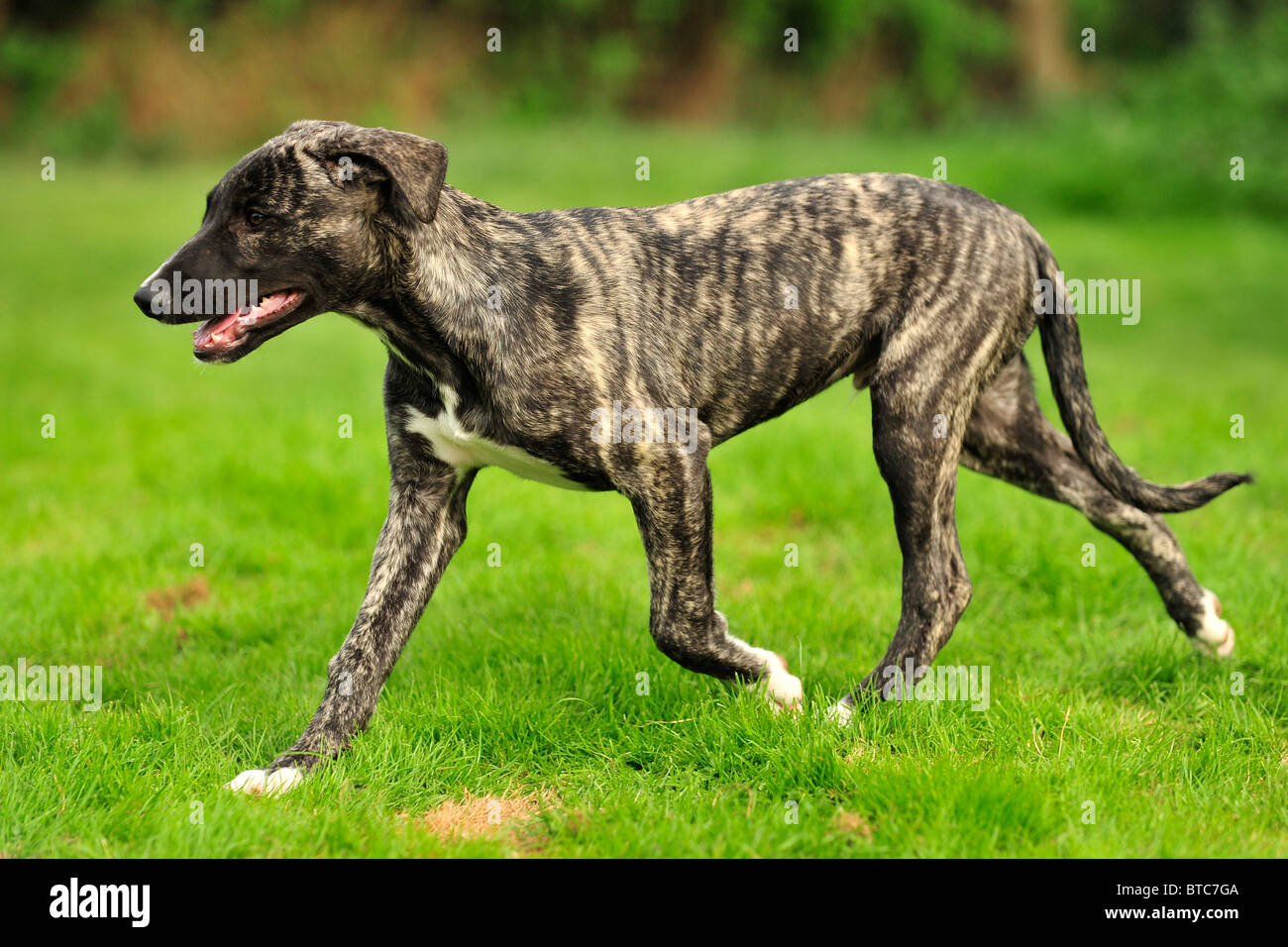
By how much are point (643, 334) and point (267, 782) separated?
6.01 feet

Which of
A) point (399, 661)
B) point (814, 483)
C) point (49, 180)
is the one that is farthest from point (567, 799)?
point (49, 180)

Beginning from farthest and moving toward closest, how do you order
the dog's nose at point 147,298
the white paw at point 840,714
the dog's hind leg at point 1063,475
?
the dog's hind leg at point 1063,475
the white paw at point 840,714
the dog's nose at point 147,298

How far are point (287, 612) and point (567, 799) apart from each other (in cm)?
218

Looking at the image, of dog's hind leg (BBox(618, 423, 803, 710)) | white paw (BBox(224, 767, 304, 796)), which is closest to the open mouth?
dog's hind leg (BBox(618, 423, 803, 710))

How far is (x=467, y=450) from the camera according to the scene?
420 cm

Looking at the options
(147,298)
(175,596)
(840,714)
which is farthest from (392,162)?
(175,596)

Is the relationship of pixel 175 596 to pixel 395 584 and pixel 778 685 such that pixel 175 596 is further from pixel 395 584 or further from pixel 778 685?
pixel 778 685

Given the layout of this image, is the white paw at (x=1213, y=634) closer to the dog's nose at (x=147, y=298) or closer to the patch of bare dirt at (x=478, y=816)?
the patch of bare dirt at (x=478, y=816)

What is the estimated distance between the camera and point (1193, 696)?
4738mm

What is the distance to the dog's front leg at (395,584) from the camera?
167 inches

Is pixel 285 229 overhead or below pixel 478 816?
overhead

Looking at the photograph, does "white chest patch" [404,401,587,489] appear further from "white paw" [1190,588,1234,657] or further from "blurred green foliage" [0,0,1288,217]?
"blurred green foliage" [0,0,1288,217]

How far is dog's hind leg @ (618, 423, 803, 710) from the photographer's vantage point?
412 cm

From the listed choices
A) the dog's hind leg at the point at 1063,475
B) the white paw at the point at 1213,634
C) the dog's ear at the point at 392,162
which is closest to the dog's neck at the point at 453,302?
the dog's ear at the point at 392,162
